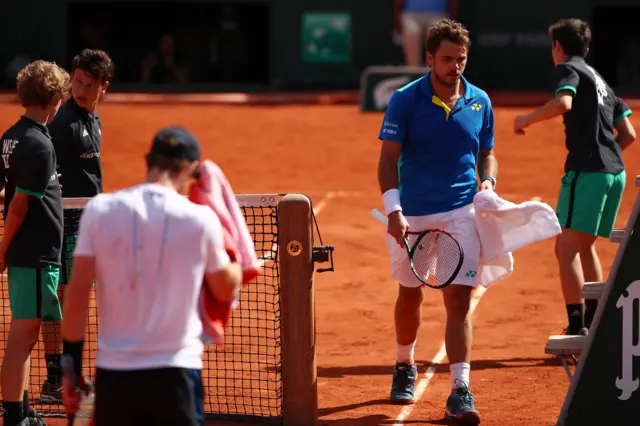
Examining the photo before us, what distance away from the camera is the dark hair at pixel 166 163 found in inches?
152

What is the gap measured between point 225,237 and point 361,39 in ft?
92.0

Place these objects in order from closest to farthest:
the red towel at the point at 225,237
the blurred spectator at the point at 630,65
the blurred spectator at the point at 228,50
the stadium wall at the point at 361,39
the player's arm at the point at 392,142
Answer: the red towel at the point at 225,237, the player's arm at the point at 392,142, the stadium wall at the point at 361,39, the blurred spectator at the point at 630,65, the blurred spectator at the point at 228,50

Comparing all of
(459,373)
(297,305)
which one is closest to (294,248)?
(297,305)

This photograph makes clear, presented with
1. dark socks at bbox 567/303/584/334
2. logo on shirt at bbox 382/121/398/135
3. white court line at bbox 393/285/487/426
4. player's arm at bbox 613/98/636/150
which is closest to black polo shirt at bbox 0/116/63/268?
logo on shirt at bbox 382/121/398/135

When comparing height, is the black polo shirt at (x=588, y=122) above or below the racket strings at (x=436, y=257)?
above

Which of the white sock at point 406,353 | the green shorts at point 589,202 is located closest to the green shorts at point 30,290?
the white sock at point 406,353

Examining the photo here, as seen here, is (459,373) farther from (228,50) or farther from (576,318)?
(228,50)

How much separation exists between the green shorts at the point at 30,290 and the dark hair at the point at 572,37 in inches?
156

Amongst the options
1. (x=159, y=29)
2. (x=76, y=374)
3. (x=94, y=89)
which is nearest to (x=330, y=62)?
(x=159, y=29)

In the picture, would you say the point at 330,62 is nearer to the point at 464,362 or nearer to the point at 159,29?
the point at 159,29

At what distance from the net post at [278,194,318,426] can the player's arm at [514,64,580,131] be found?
194 cm

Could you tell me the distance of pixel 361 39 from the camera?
31.6 meters

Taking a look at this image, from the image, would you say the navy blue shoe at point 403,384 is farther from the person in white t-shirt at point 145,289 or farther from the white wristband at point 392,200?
the person in white t-shirt at point 145,289

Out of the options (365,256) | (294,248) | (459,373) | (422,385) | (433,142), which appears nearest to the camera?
(294,248)
